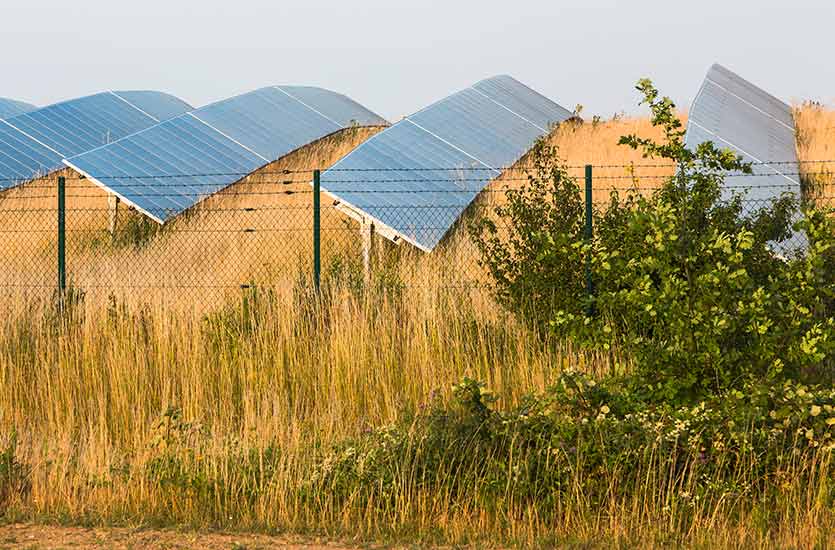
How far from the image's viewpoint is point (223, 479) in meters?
7.25

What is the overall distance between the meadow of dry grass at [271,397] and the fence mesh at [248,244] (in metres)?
0.11

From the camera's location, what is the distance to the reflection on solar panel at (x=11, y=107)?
3898 centimetres

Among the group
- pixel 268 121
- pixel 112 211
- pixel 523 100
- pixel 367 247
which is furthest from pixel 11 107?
pixel 367 247

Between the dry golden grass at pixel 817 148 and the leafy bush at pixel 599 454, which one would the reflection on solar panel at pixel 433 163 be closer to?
the dry golden grass at pixel 817 148

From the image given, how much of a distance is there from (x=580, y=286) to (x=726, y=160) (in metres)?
2.84

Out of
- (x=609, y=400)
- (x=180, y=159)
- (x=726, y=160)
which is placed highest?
(x=180, y=159)

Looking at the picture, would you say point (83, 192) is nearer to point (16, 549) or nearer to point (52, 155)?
point (52, 155)

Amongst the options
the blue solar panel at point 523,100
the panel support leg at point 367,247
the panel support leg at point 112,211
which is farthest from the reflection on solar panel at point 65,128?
the panel support leg at point 367,247

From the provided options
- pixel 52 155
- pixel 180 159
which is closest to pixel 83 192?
pixel 52 155

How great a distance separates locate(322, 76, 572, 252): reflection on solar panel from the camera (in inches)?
604

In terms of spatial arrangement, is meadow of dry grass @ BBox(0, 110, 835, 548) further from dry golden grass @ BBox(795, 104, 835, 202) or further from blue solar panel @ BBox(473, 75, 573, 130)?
blue solar panel @ BBox(473, 75, 573, 130)

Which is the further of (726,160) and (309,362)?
(309,362)

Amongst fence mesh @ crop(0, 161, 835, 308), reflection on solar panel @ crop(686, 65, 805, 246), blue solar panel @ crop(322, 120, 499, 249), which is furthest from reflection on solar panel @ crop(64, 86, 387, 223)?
reflection on solar panel @ crop(686, 65, 805, 246)

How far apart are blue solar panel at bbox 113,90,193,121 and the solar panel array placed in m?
15.4
